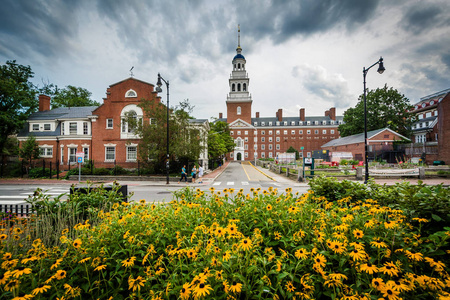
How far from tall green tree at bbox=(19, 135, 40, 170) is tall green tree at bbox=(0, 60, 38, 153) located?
129 inches

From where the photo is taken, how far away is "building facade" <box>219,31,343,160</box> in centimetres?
8619

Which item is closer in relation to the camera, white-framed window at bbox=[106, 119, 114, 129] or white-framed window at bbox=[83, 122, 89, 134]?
white-framed window at bbox=[106, 119, 114, 129]

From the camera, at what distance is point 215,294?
195cm

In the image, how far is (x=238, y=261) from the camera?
2209mm

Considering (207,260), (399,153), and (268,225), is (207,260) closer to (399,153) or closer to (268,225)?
(268,225)

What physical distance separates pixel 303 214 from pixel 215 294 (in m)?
2.07

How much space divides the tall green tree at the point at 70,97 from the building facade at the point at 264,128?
50.0m

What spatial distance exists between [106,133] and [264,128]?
72.0 m

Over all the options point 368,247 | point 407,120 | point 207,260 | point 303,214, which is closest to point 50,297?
point 207,260

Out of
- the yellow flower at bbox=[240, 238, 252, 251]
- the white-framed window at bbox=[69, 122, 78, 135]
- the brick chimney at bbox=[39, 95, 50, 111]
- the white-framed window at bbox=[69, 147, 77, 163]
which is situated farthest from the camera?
the brick chimney at bbox=[39, 95, 50, 111]

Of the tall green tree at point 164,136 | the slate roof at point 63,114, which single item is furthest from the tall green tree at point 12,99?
the tall green tree at point 164,136

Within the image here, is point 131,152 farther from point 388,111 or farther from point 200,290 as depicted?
point 388,111

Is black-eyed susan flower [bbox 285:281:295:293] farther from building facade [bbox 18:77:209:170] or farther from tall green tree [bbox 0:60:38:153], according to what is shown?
tall green tree [bbox 0:60:38:153]

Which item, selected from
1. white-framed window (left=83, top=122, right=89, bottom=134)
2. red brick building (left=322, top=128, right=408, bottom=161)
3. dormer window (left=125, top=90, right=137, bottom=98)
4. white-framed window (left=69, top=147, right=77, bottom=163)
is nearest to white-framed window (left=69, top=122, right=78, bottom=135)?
white-framed window (left=83, top=122, right=89, bottom=134)
